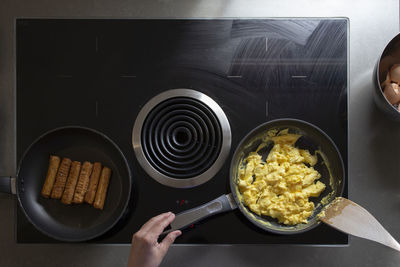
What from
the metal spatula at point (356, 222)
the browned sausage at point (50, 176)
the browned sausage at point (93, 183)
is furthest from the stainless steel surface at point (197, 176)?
the metal spatula at point (356, 222)

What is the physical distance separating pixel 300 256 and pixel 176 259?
392 millimetres

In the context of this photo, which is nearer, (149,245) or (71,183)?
(149,245)

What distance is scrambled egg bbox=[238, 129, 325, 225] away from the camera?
96cm

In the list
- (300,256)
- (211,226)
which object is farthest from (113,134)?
(300,256)

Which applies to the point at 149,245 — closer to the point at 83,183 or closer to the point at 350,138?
the point at 83,183

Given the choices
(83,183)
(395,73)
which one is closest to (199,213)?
(83,183)

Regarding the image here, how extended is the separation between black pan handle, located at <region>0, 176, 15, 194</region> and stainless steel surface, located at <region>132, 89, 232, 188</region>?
0.39 meters

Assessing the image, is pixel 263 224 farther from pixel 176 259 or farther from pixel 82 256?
pixel 82 256

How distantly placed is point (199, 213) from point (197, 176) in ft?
0.42

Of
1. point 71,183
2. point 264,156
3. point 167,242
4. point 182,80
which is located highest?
point 182,80

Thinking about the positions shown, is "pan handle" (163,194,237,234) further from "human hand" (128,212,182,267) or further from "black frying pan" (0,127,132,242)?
"black frying pan" (0,127,132,242)

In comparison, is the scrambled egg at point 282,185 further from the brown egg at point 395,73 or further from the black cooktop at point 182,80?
the brown egg at point 395,73

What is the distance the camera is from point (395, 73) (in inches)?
37.7

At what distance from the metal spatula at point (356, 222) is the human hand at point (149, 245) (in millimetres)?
469
